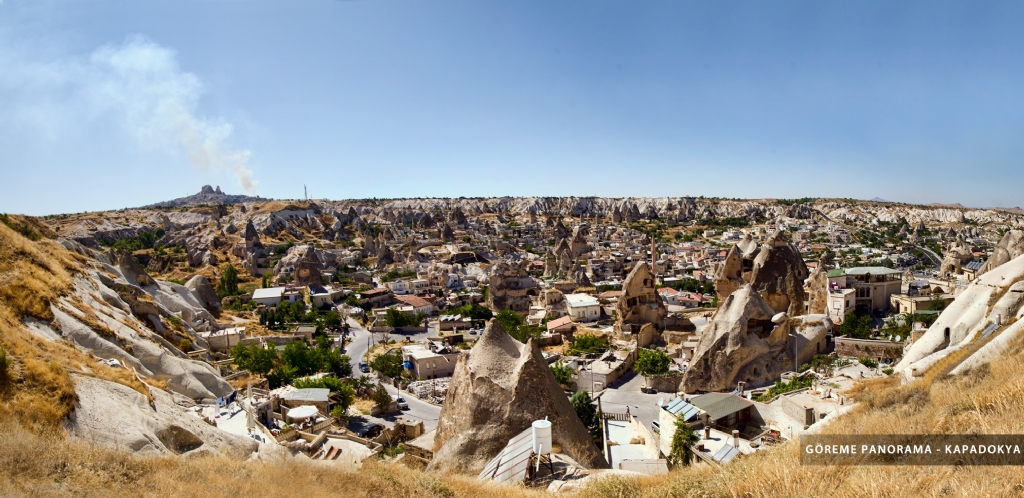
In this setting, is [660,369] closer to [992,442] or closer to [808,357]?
[808,357]

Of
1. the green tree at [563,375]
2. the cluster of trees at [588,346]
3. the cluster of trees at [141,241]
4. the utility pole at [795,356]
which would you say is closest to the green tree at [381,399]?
the green tree at [563,375]

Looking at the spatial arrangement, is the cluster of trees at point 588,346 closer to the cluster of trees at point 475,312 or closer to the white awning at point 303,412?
the cluster of trees at point 475,312

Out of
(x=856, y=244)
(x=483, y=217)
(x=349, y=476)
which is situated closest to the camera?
(x=349, y=476)

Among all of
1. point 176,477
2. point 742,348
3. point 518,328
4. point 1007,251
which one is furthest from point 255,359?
point 1007,251

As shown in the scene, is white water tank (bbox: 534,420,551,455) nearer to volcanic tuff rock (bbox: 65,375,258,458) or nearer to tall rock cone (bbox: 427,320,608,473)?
tall rock cone (bbox: 427,320,608,473)

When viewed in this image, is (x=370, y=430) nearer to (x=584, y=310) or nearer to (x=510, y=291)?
Answer: (x=584, y=310)

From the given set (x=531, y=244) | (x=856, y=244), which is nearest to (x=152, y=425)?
(x=531, y=244)
